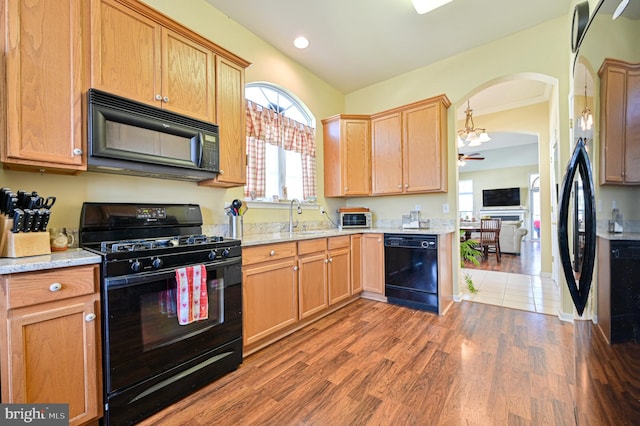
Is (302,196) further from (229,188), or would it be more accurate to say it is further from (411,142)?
(411,142)

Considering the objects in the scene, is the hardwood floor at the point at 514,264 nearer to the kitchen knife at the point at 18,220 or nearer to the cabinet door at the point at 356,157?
the cabinet door at the point at 356,157

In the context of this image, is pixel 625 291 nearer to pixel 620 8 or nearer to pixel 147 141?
pixel 620 8

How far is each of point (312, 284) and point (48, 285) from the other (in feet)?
6.24

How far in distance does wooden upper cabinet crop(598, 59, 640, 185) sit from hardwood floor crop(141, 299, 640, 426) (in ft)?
1.72

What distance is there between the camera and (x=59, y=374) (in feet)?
4.10

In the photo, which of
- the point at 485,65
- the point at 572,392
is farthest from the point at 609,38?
the point at 485,65

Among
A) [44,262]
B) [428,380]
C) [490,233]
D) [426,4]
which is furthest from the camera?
[490,233]

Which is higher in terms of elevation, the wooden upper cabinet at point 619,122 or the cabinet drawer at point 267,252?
the wooden upper cabinet at point 619,122

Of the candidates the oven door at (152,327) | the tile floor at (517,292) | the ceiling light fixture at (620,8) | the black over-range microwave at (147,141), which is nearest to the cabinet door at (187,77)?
the black over-range microwave at (147,141)

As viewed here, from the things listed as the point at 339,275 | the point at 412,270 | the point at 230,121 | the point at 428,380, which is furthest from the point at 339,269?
the point at 230,121

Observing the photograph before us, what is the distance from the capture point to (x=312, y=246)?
270 centimetres

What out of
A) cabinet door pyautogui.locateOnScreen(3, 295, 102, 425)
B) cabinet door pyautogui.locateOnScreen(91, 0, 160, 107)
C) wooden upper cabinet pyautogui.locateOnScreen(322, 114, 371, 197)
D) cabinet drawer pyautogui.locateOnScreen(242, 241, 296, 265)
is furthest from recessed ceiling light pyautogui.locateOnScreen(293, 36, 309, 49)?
cabinet door pyautogui.locateOnScreen(3, 295, 102, 425)

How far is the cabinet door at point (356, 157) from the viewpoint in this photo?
3.78 metres

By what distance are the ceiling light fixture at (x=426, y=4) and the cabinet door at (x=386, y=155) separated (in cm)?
118
